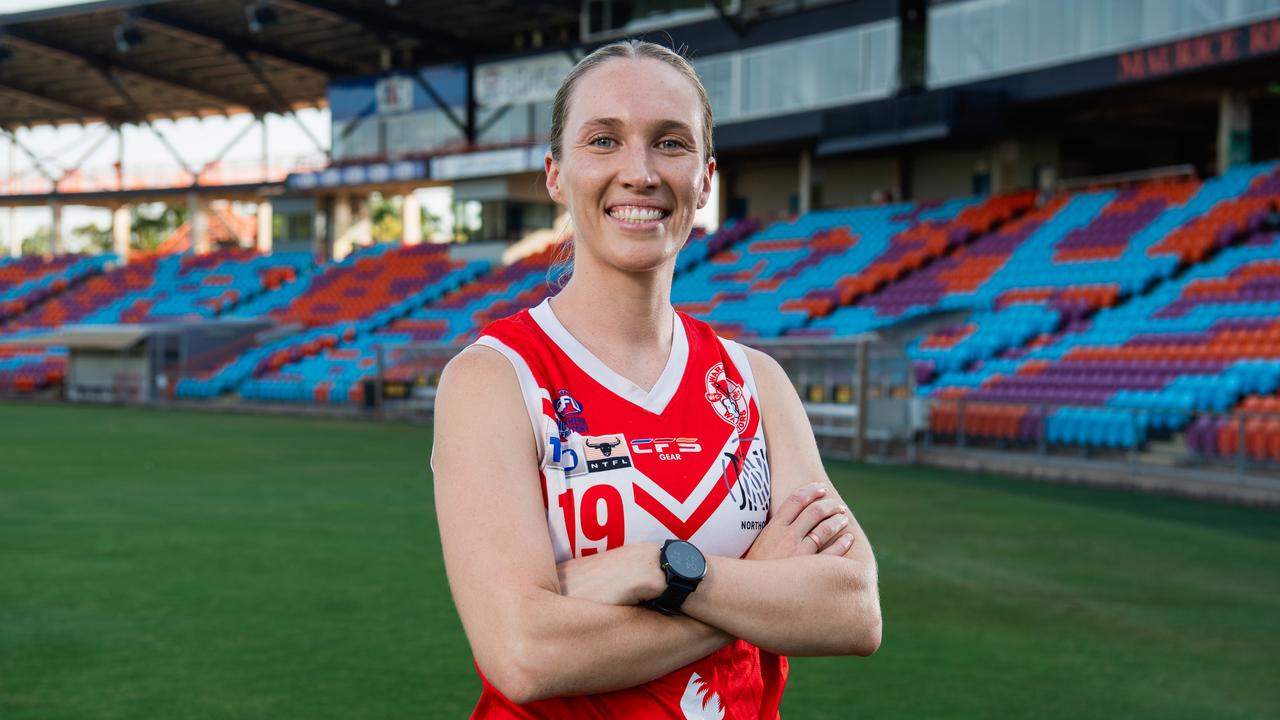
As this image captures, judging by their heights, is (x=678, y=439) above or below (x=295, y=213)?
below

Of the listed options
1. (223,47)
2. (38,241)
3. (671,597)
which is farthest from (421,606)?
(38,241)

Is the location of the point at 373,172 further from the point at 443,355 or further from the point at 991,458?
the point at 991,458

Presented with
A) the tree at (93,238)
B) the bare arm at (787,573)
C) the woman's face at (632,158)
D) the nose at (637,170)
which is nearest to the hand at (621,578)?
the bare arm at (787,573)

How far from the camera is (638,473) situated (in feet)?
7.73

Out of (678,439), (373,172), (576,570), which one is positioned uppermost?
(373,172)

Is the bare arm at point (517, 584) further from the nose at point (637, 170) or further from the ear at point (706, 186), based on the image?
the ear at point (706, 186)

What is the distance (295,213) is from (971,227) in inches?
1235

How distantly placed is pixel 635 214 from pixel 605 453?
47 cm

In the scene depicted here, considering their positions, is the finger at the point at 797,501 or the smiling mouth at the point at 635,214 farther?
the finger at the point at 797,501

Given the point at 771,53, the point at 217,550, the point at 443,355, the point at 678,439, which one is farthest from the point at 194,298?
the point at 678,439

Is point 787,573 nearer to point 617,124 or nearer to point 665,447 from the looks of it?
point 665,447

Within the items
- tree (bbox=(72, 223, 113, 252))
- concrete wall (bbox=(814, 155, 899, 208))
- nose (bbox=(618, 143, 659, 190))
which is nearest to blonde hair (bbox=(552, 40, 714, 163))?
nose (bbox=(618, 143, 659, 190))

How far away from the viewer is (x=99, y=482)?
16016mm

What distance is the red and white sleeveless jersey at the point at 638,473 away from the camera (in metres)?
2.35
